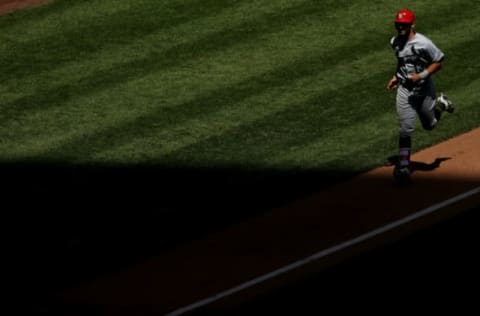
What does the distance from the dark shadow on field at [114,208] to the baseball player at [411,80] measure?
542mm

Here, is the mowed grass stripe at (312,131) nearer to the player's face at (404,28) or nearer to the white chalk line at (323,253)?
the player's face at (404,28)

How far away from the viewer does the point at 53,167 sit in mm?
16312

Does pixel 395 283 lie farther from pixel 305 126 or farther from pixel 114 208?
pixel 305 126

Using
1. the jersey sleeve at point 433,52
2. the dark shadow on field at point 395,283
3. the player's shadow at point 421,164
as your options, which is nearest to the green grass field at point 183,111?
the player's shadow at point 421,164

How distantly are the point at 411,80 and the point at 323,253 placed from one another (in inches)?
121

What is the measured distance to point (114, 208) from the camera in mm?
14758

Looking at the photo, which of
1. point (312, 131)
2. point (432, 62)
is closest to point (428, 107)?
point (432, 62)

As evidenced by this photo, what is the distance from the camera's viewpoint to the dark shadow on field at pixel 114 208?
1311 centimetres

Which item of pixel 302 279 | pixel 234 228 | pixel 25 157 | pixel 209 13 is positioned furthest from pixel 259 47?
pixel 302 279

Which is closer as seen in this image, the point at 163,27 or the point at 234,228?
the point at 234,228

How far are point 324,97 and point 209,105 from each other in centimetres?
168

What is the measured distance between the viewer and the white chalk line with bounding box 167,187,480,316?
11523 millimetres

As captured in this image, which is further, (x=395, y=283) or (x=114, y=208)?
(x=114, y=208)

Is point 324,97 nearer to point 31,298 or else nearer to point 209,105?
point 209,105
